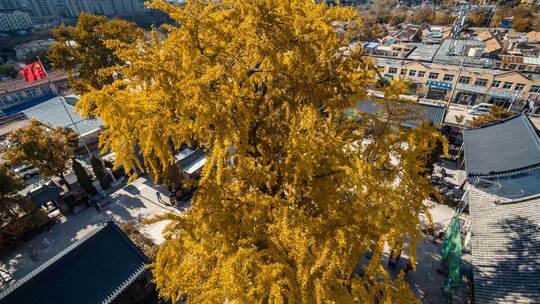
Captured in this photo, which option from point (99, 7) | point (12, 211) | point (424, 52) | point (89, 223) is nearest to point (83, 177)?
point (89, 223)

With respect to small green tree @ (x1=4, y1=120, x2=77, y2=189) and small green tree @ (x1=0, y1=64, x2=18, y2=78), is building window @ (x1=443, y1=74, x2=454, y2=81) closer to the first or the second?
small green tree @ (x1=4, y1=120, x2=77, y2=189)

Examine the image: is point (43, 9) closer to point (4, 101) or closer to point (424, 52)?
point (4, 101)

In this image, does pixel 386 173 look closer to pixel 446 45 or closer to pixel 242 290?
pixel 242 290

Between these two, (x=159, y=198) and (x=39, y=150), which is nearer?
(x=39, y=150)

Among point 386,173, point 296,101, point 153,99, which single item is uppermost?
point 153,99

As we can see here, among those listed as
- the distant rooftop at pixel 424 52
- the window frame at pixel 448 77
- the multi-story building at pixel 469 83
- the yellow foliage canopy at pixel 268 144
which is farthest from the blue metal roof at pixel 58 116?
the distant rooftop at pixel 424 52

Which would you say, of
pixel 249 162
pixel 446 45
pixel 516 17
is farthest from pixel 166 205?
pixel 516 17
